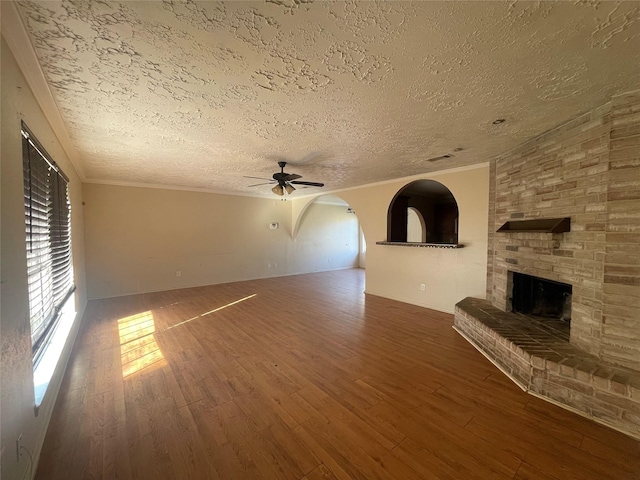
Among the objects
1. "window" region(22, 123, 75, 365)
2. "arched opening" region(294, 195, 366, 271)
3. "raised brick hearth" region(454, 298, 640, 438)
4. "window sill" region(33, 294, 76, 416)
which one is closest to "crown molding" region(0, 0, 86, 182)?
"window" region(22, 123, 75, 365)

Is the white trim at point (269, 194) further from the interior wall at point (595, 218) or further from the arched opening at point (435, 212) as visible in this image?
the arched opening at point (435, 212)

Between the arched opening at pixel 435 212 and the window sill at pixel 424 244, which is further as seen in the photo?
the arched opening at pixel 435 212

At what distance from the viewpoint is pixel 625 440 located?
1.62m

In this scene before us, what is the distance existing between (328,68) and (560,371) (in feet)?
9.47

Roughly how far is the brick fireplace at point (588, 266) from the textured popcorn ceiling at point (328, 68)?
333 millimetres

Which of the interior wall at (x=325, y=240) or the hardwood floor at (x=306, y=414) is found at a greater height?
the interior wall at (x=325, y=240)

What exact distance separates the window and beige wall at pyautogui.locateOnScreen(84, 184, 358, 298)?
2.49m

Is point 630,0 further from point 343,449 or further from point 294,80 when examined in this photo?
point 343,449

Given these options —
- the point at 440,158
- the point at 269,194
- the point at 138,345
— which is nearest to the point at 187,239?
the point at 269,194

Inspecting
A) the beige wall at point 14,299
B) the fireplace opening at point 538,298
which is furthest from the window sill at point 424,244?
the beige wall at point 14,299

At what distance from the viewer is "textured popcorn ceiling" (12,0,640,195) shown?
1130 mm

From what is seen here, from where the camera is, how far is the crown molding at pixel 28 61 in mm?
1117

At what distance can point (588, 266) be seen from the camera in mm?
2078

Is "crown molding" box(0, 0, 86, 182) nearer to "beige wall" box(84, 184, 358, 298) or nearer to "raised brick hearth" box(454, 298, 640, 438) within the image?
"beige wall" box(84, 184, 358, 298)
